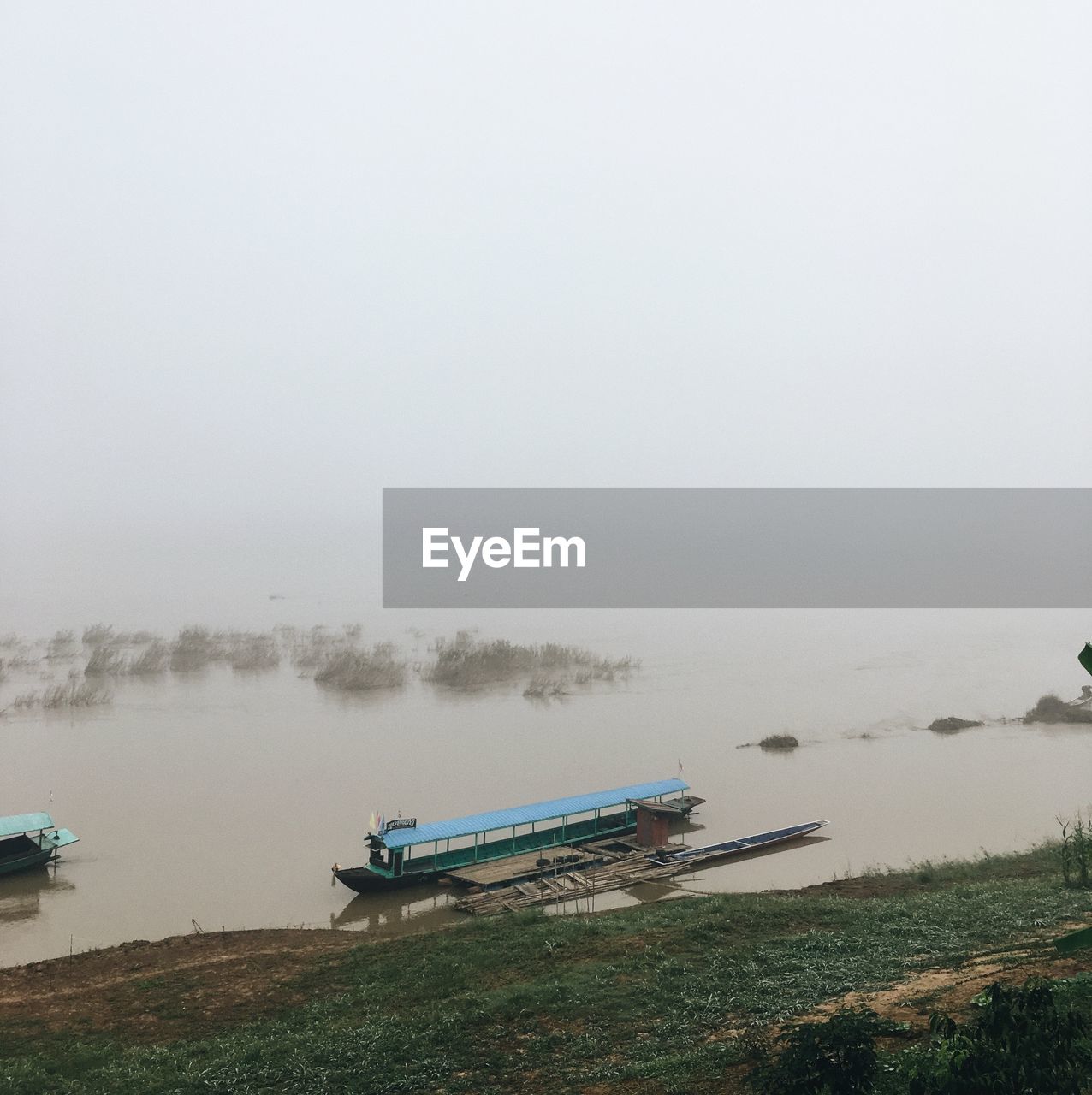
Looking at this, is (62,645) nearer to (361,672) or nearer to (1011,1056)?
(361,672)

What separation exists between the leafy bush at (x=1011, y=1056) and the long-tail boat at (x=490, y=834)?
11.4 m

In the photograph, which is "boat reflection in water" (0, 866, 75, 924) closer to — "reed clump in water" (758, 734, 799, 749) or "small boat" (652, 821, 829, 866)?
"small boat" (652, 821, 829, 866)

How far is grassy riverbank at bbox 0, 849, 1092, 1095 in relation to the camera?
6262mm

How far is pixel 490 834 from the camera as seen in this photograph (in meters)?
17.9

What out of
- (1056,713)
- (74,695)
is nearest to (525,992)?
(74,695)

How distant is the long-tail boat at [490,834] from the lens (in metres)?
14.3

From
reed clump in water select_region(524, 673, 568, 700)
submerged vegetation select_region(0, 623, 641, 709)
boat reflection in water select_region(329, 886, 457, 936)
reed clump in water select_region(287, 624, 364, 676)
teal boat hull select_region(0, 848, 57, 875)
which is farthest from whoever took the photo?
reed clump in water select_region(287, 624, 364, 676)

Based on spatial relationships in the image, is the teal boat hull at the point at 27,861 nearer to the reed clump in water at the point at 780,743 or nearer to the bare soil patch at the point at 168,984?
the bare soil patch at the point at 168,984

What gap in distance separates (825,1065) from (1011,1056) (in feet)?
2.39

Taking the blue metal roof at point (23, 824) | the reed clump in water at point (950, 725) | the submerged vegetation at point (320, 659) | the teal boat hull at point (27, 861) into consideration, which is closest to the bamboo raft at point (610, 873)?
the teal boat hull at point (27, 861)

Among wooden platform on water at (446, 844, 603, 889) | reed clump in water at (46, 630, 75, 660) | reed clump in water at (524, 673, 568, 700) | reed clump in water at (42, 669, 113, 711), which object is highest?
reed clump in water at (46, 630, 75, 660)

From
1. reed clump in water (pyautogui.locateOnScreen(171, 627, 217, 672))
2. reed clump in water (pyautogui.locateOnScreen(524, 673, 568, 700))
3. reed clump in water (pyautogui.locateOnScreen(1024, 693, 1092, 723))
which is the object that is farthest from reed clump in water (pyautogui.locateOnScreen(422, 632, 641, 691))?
reed clump in water (pyautogui.locateOnScreen(1024, 693, 1092, 723))

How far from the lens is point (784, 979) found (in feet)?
24.7

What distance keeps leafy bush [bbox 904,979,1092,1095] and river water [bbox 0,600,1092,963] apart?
34.2 feet
